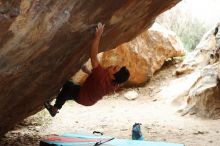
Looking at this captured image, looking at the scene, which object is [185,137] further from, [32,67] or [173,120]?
[32,67]

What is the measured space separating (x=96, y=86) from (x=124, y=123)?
464 centimetres

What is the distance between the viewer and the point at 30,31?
388cm

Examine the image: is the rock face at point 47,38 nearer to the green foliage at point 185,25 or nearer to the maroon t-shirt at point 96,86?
the maroon t-shirt at point 96,86

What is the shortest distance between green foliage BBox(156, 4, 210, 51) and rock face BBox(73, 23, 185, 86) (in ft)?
11.9

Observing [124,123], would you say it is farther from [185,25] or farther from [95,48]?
[185,25]

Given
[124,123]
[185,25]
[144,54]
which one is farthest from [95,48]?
[185,25]

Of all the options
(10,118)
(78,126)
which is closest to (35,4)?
(10,118)

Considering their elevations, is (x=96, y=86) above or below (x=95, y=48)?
below

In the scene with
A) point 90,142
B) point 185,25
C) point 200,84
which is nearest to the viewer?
point 90,142

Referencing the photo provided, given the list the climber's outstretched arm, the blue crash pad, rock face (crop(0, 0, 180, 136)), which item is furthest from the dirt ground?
the climber's outstretched arm

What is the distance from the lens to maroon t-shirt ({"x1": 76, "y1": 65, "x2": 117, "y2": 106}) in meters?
4.95

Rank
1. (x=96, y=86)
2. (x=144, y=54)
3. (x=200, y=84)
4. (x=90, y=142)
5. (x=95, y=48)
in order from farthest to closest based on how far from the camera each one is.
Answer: (x=144, y=54) → (x=200, y=84) → (x=90, y=142) → (x=96, y=86) → (x=95, y=48)

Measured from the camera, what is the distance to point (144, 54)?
13562 millimetres

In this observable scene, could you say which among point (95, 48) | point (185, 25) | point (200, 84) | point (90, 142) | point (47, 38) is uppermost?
point (185, 25)
